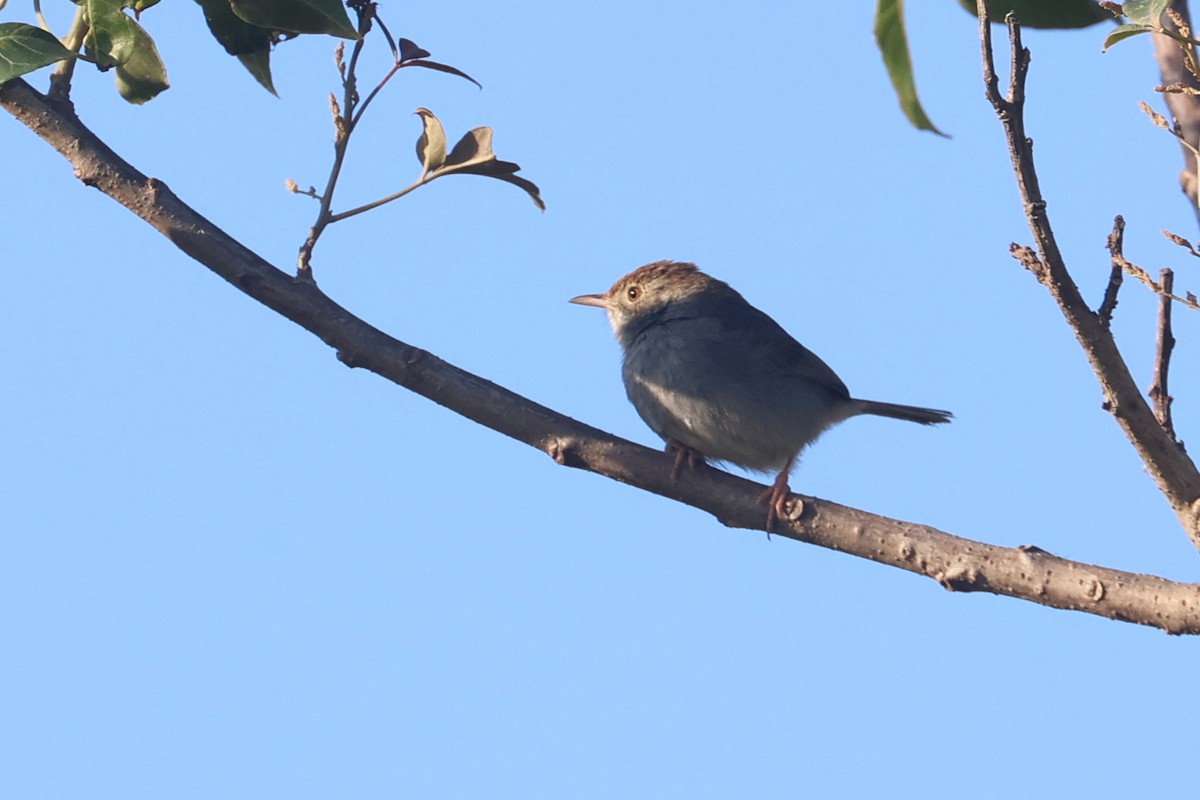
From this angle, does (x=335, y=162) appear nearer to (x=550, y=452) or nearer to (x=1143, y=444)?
(x=550, y=452)

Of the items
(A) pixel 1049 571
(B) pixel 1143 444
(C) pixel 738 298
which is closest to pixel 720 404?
(C) pixel 738 298

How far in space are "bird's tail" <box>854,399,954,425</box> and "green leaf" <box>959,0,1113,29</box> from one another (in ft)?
11.3

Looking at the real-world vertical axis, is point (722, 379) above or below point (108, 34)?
below

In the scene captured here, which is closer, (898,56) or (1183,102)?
(1183,102)

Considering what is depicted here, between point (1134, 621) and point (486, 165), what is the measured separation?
7.13 ft

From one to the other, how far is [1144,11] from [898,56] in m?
1.24

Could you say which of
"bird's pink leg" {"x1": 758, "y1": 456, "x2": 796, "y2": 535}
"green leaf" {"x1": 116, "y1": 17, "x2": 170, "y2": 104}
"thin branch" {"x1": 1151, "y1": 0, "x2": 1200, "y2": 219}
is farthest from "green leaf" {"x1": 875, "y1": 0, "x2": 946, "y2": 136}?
"green leaf" {"x1": 116, "y1": 17, "x2": 170, "y2": 104}

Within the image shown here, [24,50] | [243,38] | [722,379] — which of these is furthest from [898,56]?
[24,50]

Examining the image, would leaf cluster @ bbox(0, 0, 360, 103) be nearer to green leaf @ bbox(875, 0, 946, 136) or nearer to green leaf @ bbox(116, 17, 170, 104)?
green leaf @ bbox(116, 17, 170, 104)

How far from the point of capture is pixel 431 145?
3811mm

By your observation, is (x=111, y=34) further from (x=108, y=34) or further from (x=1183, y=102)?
(x=1183, y=102)

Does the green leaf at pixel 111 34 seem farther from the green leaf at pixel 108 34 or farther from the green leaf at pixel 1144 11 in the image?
the green leaf at pixel 1144 11

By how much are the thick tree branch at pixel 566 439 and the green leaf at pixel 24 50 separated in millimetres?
308

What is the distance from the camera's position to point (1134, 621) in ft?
10.9
